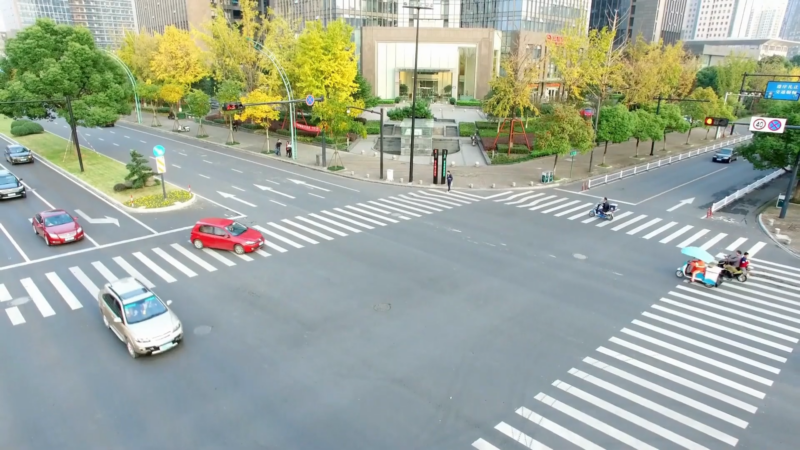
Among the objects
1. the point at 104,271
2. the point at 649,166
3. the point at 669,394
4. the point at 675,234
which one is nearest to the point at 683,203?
the point at 675,234

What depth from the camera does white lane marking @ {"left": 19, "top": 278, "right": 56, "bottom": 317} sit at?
16964 mm

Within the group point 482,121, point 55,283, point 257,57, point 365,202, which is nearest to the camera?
point 55,283

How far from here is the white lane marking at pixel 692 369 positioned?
1324cm

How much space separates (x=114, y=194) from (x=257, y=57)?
26.6 m

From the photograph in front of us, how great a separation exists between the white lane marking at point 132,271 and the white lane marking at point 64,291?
87.0 inches

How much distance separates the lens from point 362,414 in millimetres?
12062

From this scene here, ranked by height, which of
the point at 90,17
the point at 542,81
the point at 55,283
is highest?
the point at 90,17

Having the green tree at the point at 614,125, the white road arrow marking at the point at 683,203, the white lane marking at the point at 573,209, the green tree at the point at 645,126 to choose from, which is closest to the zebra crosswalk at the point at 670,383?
the white lane marking at the point at 573,209

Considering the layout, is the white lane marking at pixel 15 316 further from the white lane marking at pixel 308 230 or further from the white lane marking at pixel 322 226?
the white lane marking at pixel 322 226

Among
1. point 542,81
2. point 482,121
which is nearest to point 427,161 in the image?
point 482,121

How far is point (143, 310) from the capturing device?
15.0m

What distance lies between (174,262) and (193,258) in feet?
2.66

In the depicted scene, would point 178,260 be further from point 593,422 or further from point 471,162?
point 471,162

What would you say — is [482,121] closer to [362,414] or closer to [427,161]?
[427,161]
